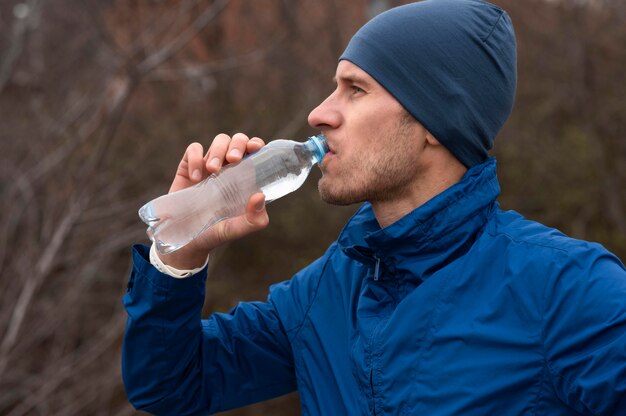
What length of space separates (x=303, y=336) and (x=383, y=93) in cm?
74

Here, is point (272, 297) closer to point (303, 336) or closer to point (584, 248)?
point (303, 336)

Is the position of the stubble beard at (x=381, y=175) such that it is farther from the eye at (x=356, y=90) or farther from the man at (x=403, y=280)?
the eye at (x=356, y=90)

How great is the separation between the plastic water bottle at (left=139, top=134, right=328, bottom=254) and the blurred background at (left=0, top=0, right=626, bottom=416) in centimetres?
164

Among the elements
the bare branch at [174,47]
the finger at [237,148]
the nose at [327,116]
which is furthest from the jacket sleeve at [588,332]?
the bare branch at [174,47]

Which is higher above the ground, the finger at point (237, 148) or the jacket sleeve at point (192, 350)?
the finger at point (237, 148)

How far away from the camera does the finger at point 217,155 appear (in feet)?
7.09

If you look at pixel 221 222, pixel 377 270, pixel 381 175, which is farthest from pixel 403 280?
pixel 221 222

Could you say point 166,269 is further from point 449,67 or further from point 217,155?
point 449,67

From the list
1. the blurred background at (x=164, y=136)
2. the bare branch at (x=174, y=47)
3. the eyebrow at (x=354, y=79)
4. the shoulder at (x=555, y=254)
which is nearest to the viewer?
the shoulder at (x=555, y=254)

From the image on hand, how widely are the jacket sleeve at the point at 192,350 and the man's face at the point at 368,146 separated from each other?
50cm

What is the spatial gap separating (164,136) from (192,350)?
21.3 feet

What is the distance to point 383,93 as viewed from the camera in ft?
7.47

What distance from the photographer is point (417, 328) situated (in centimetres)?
198

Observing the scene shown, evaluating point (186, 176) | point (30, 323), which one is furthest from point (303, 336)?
point (30, 323)
